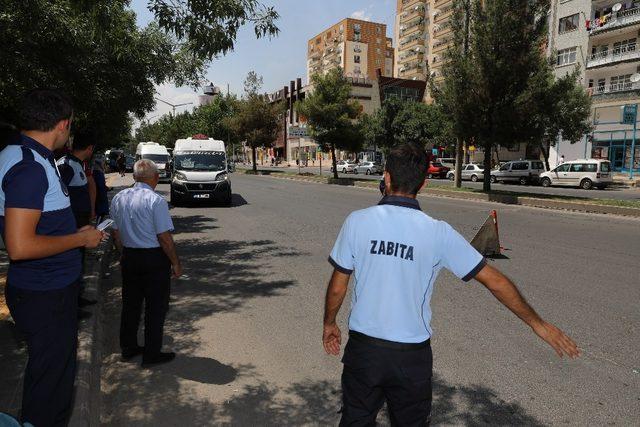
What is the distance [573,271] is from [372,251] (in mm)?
6301

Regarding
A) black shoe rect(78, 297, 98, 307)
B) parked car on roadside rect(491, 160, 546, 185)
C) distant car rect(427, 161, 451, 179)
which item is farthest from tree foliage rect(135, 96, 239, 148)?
black shoe rect(78, 297, 98, 307)

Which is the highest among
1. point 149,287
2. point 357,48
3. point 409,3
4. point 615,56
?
point 409,3

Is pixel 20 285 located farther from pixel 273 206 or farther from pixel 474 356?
pixel 273 206

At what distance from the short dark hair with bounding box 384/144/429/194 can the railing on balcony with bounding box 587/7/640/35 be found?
4317cm

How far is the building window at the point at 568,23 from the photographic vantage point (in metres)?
41.1

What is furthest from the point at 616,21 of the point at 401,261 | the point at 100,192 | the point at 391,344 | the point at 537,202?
the point at 391,344

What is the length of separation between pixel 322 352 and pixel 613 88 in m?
42.2

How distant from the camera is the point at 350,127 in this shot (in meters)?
29.8

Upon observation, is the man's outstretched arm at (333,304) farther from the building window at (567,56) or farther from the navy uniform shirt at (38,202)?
the building window at (567,56)

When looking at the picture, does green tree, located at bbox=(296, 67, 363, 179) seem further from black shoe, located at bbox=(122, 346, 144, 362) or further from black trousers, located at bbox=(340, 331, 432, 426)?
black trousers, located at bbox=(340, 331, 432, 426)

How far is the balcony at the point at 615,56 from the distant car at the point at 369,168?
19791 millimetres

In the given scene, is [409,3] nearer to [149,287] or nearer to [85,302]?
[85,302]

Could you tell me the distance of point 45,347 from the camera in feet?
7.84

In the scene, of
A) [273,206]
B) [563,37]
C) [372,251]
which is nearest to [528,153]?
[563,37]
